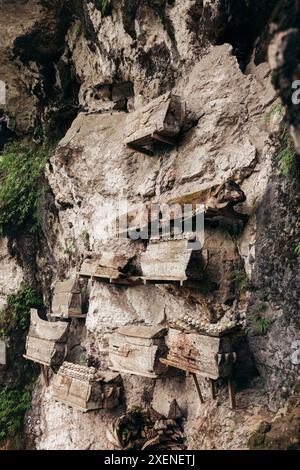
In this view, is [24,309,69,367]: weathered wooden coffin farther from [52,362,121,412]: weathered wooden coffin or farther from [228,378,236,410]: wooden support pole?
[228,378,236,410]: wooden support pole

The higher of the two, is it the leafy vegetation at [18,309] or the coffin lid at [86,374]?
the leafy vegetation at [18,309]

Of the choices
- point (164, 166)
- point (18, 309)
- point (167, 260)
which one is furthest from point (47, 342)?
point (164, 166)

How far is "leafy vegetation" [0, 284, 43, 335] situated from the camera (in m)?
12.9

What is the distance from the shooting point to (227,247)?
8461 millimetres

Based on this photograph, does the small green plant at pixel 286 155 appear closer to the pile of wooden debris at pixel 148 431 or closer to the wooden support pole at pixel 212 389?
the wooden support pole at pixel 212 389

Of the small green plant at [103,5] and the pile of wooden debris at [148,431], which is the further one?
the small green plant at [103,5]

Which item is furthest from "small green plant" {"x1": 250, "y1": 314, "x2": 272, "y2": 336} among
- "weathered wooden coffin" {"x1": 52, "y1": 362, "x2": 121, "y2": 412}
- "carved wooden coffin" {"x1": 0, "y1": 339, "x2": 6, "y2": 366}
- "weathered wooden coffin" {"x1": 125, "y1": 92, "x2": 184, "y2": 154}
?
"carved wooden coffin" {"x1": 0, "y1": 339, "x2": 6, "y2": 366}

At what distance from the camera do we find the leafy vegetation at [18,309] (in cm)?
1291

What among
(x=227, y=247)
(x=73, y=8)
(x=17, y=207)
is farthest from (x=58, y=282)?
(x=73, y=8)

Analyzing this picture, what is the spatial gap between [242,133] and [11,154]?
9.32 meters

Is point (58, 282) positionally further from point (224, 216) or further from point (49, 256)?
point (224, 216)

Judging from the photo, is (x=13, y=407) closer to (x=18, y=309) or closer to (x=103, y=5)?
(x=18, y=309)

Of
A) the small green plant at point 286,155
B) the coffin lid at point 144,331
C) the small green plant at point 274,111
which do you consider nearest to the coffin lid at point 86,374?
the coffin lid at point 144,331

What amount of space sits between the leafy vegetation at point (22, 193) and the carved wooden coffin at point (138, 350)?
584 centimetres
